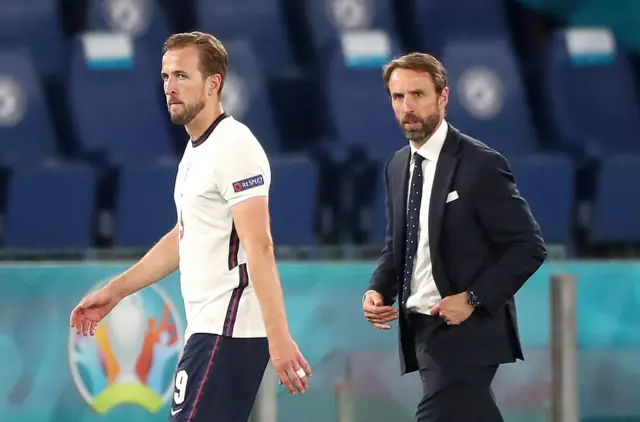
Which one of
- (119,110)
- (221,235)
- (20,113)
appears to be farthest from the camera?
(119,110)

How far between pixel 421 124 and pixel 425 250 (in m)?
0.34

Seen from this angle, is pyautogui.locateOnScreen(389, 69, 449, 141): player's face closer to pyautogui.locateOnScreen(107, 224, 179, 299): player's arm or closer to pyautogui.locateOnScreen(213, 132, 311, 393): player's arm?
pyautogui.locateOnScreen(213, 132, 311, 393): player's arm

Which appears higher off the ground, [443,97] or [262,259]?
[443,97]

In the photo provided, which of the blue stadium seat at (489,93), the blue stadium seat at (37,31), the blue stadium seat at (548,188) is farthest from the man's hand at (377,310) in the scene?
the blue stadium seat at (37,31)

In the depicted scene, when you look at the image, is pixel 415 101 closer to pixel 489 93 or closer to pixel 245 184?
pixel 245 184

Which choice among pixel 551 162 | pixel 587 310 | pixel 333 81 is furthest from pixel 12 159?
pixel 587 310

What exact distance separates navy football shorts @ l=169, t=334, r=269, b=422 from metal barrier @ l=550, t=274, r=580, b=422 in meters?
1.82

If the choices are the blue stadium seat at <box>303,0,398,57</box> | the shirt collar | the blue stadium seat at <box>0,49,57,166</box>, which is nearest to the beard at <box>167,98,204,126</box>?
the shirt collar

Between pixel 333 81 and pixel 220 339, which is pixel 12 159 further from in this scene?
pixel 220 339

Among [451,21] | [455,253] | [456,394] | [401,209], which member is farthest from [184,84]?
[451,21]

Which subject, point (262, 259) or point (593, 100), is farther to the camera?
point (593, 100)

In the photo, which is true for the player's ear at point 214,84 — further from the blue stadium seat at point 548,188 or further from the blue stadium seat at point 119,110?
the blue stadium seat at point 548,188

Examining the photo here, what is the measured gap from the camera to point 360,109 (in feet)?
23.2

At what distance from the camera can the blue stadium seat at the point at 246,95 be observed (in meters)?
7.04
